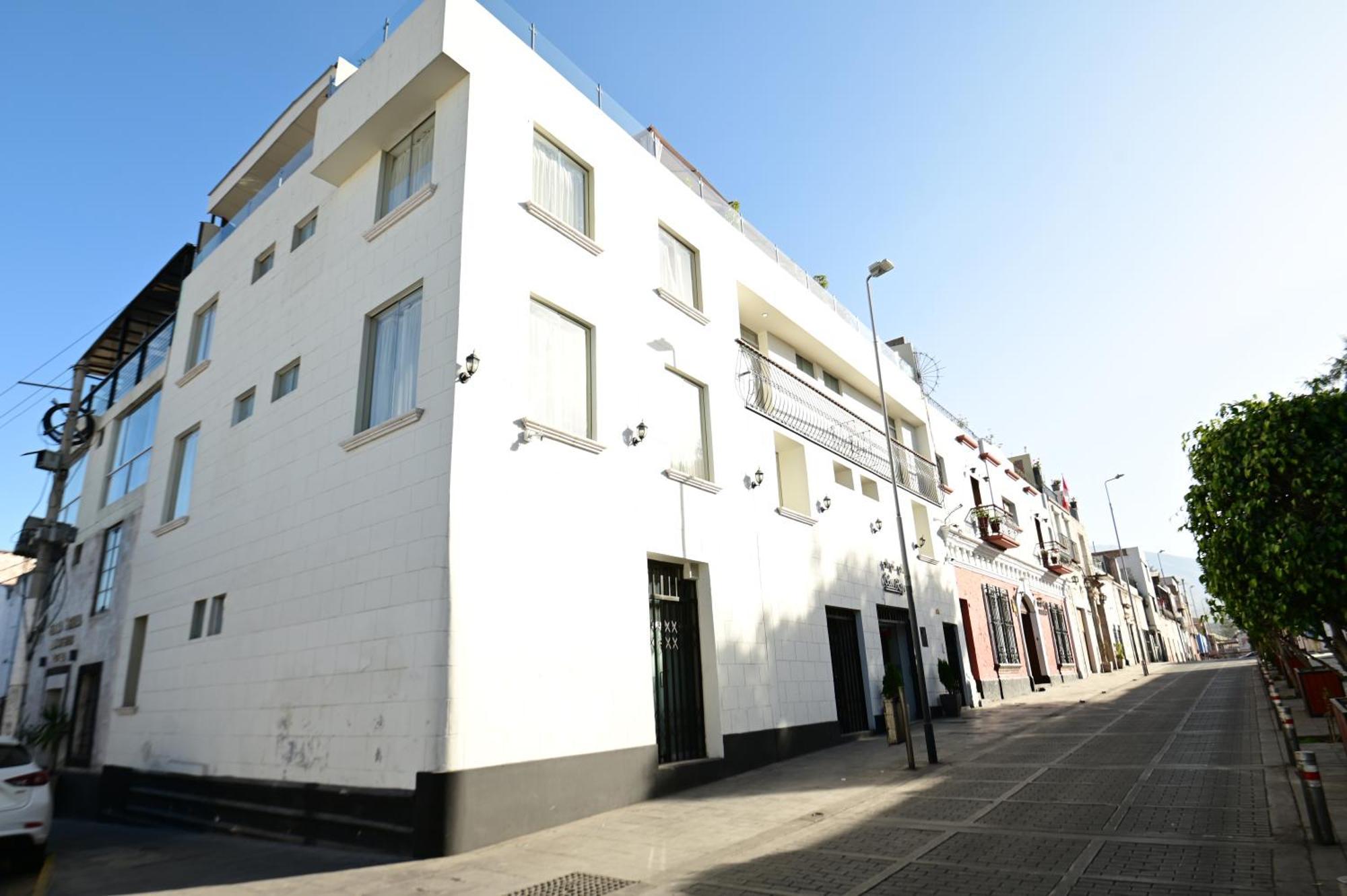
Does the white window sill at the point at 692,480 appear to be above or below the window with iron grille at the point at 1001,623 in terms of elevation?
above

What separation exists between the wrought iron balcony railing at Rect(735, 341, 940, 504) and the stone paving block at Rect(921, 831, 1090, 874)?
969 centimetres

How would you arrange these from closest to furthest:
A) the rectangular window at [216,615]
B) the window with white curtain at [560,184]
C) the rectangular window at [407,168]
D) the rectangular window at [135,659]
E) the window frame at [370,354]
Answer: the window frame at [370,354] → the rectangular window at [407,168] → the window with white curtain at [560,184] → the rectangular window at [216,615] → the rectangular window at [135,659]

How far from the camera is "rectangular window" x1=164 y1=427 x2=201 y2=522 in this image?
1526 centimetres

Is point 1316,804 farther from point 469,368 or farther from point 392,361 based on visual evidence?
point 392,361

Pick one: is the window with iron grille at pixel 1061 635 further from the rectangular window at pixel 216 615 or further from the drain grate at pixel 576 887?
the rectangular window at pixel 216 615

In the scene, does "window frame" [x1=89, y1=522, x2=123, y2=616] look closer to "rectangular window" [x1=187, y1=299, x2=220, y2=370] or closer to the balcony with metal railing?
"rectangular window" [x1=187, y1=299, x2=220, y2=370]

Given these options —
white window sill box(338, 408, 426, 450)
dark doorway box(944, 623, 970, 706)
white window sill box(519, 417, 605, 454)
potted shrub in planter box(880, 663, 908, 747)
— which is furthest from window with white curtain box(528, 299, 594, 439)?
dark doorway box(944, 623, 970, 706)

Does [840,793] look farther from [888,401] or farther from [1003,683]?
[1003,683]

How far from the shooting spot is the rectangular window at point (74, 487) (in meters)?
21.8

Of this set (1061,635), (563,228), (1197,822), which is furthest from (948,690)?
(1061,635)

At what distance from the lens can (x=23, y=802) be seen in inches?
325

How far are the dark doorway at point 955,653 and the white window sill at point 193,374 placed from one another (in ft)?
68.7

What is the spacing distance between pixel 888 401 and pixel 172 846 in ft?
68.2

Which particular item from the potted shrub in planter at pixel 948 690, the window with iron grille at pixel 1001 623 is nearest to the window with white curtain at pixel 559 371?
the potted shrub in planter at pixel 948 690
